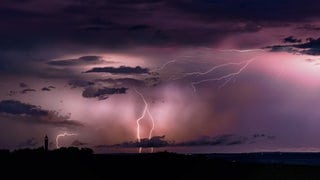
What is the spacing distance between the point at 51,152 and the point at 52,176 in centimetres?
1274

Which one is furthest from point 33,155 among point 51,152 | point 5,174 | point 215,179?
point 215,179

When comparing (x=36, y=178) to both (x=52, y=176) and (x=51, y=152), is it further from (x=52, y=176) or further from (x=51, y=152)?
(x=51, y=152)

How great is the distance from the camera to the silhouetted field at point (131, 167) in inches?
2301

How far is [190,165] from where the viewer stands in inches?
2596

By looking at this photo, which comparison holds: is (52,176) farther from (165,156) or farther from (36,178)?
(165,156)

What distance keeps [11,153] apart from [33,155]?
409 centimetres

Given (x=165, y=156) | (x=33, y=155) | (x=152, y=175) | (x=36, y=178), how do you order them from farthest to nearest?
1. (x=165, y=156)
2. (x=33, y=155)
3. (x=152, y=175)
4. (x=36, y=178)

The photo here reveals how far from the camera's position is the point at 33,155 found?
65.8 meters

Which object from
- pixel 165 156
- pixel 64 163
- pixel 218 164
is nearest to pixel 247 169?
pixel 218 164

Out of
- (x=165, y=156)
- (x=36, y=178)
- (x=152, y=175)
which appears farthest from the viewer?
(x=165, y=156)

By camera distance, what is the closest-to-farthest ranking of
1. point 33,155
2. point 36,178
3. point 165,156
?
point 36,178
point 33,155
point 165,156

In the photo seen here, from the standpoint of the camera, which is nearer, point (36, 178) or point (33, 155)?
point (36, 178)

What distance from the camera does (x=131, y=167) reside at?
61.9 meters

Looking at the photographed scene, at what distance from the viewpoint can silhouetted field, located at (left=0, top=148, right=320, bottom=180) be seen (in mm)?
58438
